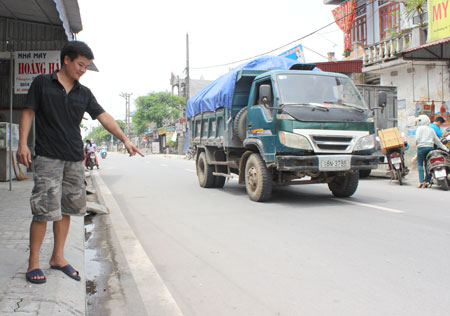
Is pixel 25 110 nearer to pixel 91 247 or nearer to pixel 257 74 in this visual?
pixel 91 247

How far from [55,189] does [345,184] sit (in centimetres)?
613

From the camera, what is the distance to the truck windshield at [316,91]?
7.48 meters

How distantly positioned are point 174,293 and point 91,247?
202 cm

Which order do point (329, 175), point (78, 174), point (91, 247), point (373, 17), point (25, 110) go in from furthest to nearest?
point (373, 17) < point (329, 175) < point (91, 247) < point (78, 174) < point (25, 110)

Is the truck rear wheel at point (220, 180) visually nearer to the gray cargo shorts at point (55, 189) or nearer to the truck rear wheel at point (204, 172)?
the truck rear wheel at point (204, 172)

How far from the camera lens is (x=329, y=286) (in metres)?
3.37

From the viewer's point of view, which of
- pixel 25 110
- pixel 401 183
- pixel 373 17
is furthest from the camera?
pixel 373 17

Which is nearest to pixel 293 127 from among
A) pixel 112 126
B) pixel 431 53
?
pixel 112 126

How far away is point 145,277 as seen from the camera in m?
3.74

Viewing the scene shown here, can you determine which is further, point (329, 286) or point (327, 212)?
point (327, 212)

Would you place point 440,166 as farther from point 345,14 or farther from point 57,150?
point 345,14

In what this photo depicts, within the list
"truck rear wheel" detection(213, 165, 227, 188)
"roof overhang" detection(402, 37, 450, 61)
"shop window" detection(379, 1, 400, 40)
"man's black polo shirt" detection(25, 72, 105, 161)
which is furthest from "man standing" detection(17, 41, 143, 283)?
"shop window" detection(379, 1, 400, 40)

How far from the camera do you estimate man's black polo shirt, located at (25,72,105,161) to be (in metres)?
3.06

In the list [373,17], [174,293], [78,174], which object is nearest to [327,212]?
[174,293]
